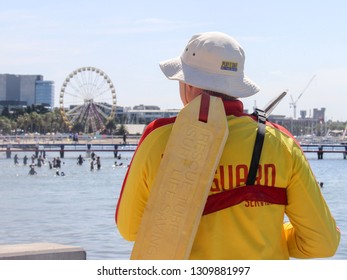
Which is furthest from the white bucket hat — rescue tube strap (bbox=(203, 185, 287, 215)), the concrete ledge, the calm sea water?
the calm sea water

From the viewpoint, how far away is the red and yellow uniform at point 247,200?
322cm

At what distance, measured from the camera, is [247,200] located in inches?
128

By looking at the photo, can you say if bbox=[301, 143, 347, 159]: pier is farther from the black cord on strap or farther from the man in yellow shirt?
the black cord on strap

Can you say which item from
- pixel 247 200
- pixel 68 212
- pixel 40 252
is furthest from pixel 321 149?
pixel 247 200

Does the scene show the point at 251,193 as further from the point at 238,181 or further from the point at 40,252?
the point at 40,252

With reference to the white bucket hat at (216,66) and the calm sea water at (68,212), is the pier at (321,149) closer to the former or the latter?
the calm sea water at (68,212)

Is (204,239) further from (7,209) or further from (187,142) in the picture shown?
(7,209)

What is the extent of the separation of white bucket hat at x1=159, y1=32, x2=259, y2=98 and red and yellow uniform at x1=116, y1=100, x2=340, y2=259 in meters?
0.06

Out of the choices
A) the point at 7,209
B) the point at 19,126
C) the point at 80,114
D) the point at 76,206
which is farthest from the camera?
the point at 19,126

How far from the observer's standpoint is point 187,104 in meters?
3.28

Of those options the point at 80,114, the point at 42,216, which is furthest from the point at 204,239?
the point at 80,114

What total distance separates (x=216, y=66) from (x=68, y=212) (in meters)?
33.4

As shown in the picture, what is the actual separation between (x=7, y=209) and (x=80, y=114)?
299ft
